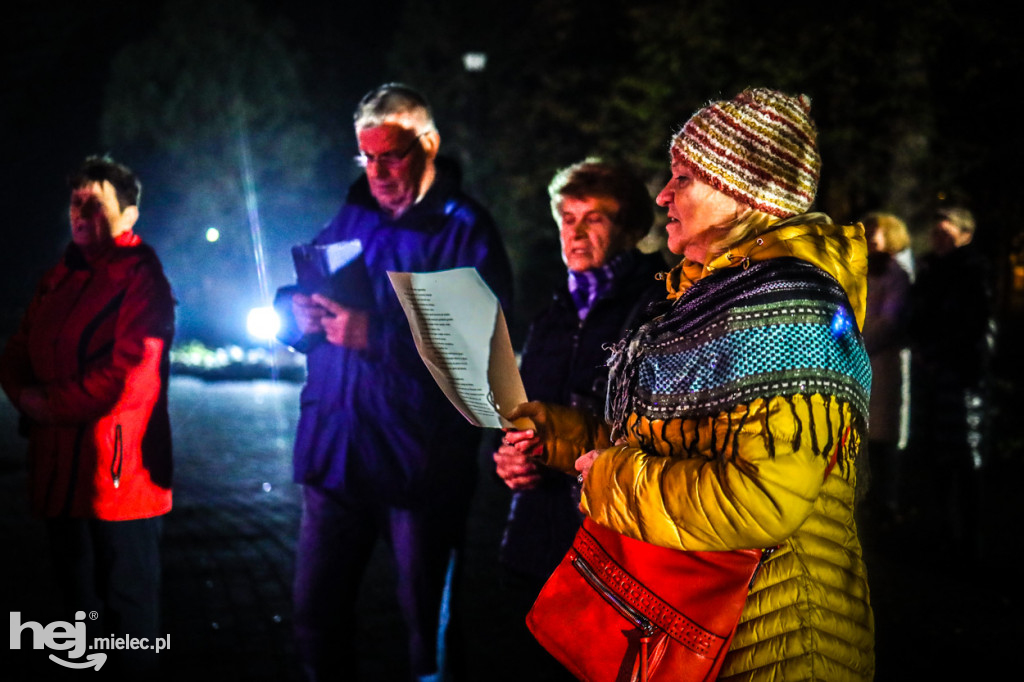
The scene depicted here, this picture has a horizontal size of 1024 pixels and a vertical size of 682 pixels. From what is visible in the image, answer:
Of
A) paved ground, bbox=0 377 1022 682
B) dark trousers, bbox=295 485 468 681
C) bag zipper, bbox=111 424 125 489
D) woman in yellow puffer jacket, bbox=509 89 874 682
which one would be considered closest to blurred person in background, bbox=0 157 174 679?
bag zipper, bbox=111 424 125 489

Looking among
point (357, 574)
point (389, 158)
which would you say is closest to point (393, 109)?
point (389, 158)

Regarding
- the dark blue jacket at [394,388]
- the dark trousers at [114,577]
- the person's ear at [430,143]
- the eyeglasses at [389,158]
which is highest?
the person's ear at [430,143]

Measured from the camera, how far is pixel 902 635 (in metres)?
4.64

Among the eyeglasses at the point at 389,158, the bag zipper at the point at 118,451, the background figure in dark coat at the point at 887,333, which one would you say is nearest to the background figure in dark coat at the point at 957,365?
the background figure in dark coat at the point at 887,333

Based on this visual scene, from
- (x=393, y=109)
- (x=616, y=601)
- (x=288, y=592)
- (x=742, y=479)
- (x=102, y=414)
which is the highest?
(x=393, y=109)

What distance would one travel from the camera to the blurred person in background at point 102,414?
3.29 metres

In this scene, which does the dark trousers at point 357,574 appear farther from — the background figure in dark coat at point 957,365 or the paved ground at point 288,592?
the background figure in dark coat at point 957,365

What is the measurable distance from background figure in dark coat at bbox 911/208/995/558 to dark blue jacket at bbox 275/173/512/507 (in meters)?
3.82

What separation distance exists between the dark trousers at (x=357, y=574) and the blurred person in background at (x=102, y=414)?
65 centimetres

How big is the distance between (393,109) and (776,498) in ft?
7.40

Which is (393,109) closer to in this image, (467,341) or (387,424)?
(387,424)

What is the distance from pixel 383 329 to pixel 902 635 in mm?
3343

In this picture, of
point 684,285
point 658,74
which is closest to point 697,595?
point 684,285

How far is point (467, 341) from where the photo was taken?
2379mm
